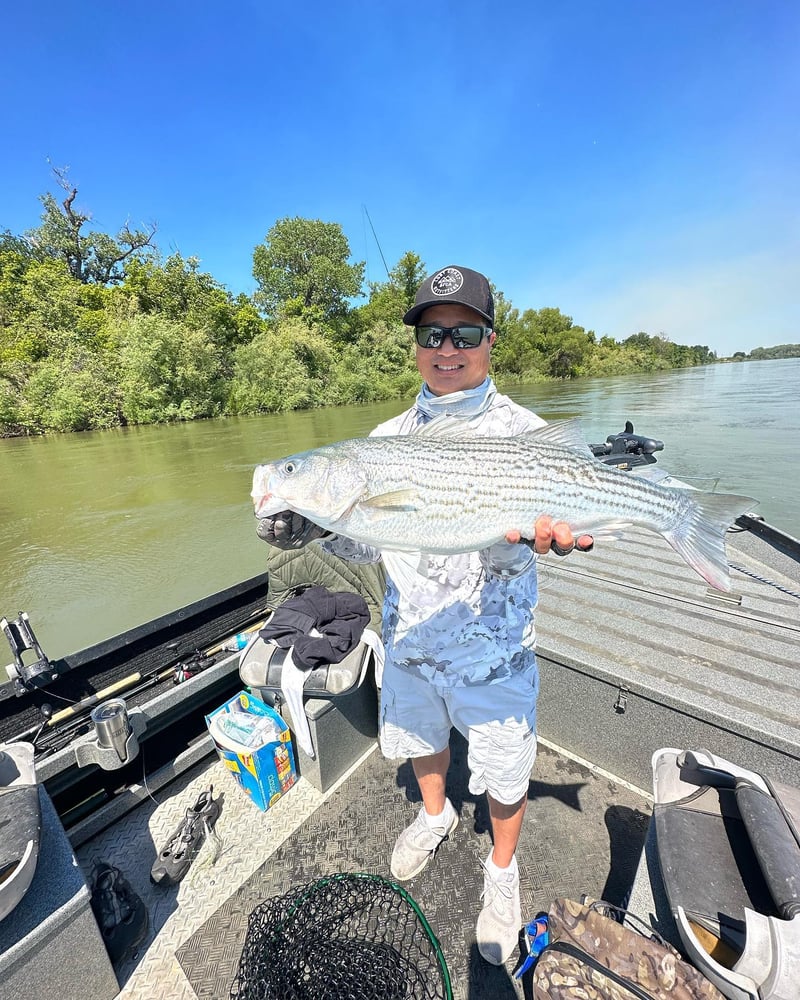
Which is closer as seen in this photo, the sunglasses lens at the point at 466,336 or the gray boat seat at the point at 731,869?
the gray boat seat at the point at 731,869

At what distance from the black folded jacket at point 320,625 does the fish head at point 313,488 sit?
1162 mm

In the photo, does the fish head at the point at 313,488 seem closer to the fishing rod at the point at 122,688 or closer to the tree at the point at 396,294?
the fishing rod at the point at 122,688

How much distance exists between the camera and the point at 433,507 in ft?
5.76

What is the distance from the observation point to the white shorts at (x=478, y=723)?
1836 millimetres

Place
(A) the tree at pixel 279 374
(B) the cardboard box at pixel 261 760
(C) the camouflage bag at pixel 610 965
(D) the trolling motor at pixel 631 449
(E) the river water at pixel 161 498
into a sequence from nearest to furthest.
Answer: (C) the camouflage bag at pixel 610 965, (B) the cardboard box at pixel 261 760, (D) the trolling motor at pixel 631 449, (E) the river water at pixel 161 498, (A) the tree at pixel 279 374

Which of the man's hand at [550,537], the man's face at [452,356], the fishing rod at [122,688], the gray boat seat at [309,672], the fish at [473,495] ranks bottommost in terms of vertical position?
the fishing rod at [122,688]

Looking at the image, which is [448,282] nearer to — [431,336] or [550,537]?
[431,336]

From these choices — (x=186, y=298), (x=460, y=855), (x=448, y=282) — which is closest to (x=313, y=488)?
(x=448, y=282)

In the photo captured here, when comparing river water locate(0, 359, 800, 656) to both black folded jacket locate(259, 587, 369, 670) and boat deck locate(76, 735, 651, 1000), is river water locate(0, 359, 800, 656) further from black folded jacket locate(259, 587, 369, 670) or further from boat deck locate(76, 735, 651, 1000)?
black folded jacket locate(259, 587, 369, 670)

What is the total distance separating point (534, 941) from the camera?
69.2 inches

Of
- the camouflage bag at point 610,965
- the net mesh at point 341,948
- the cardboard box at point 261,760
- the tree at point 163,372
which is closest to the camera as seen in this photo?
the camouflage bag at point 610,965

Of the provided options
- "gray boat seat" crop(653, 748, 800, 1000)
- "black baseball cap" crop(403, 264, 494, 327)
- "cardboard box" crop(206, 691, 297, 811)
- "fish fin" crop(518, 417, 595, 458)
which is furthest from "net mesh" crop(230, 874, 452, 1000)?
"black baseball cap" crop(403, 264, 494, 327)

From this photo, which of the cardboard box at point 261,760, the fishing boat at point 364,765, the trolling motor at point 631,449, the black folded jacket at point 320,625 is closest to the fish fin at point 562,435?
the fishing boat at point 364,765

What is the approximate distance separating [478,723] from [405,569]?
29.4 inches
